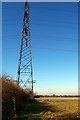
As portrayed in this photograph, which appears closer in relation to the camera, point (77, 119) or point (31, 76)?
point (77, 119)

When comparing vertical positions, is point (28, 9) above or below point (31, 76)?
above

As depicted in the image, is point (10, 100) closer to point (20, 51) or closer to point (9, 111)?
point (9, 111)

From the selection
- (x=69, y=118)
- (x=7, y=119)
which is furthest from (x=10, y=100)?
(x=69, y=118)

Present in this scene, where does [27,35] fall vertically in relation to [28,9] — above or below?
below

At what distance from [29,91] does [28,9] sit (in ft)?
44.6

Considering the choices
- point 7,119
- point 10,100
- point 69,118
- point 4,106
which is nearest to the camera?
point 69,118

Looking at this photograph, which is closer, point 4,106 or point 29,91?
point 4,106

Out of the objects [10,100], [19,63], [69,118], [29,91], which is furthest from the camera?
[29,91]

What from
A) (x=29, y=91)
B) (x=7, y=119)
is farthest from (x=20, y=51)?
(x=7, y=119)

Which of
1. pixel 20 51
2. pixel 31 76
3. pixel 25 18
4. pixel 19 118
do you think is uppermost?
pixel 25 18

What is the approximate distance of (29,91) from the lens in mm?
53938

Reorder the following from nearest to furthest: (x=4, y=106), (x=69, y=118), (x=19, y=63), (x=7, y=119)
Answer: (x=69, y=118)
(x=7, y=119)
(x=4, y=106)
(x=19, y=63)

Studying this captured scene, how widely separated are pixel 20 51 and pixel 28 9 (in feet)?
17.5

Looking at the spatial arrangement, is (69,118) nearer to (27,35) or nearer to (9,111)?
(9,111)
